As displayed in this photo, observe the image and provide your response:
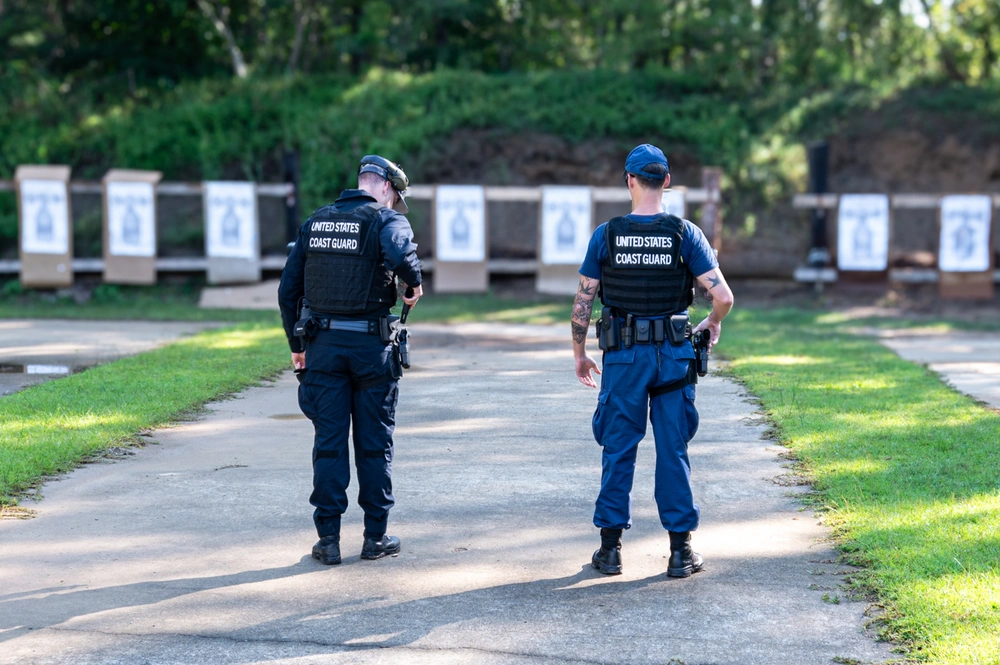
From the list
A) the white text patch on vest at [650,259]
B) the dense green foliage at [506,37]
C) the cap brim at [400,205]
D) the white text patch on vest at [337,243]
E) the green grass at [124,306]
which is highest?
the dense green foliage at [506,37]

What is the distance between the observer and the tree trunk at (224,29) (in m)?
27.4

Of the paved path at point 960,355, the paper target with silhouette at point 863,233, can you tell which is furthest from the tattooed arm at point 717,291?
the paper target with silhouette at point 863,233

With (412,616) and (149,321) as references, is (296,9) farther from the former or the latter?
(412,616)

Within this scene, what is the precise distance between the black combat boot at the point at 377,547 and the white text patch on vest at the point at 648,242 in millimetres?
1931

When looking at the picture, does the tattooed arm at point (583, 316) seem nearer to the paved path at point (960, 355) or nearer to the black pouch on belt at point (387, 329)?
the black pouch on belt at point (387, 329)

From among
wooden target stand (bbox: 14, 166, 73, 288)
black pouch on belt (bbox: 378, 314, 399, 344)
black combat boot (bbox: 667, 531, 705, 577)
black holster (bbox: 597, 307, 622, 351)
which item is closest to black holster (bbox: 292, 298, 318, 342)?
black pouch on belt (bbox: 378, 314, 399, 344)

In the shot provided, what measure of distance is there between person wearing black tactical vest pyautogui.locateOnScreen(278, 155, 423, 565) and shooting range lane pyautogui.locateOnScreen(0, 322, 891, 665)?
0.99 ft

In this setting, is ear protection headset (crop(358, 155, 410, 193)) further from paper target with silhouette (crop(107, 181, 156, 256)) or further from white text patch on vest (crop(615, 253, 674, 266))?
paper target with silhouette (crop(107, 181, 156, 256))

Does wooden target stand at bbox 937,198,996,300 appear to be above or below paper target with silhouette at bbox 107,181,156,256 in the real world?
below

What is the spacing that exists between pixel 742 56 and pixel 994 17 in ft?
21.5

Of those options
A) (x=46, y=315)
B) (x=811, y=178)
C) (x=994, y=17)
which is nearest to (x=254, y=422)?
(x=46, y=315)

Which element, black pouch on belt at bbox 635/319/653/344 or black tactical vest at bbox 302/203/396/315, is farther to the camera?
black tactical vest at bbox 302/203/396/315

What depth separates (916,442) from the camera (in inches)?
315

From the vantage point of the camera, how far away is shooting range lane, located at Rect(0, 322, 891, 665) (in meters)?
4.62
